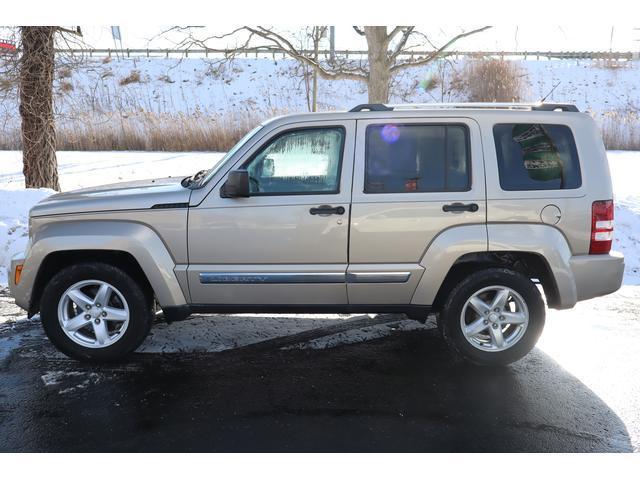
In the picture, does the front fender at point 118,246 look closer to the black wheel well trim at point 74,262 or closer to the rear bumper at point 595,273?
the black wheel well trim at point 74,262

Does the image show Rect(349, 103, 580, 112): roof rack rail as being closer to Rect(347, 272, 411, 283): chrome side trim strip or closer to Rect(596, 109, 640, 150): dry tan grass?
Rect(347, 272, 411, 283): chrome side trim strip

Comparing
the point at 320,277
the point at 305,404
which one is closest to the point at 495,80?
the point at 320,277

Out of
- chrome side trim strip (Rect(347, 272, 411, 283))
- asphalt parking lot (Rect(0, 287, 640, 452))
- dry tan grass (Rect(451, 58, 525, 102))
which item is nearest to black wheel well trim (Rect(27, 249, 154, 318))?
asphalt parking lot (Rect(0, 287, 640, 452))

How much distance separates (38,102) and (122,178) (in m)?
2.31

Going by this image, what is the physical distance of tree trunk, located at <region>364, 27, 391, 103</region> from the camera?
10289 millimetres

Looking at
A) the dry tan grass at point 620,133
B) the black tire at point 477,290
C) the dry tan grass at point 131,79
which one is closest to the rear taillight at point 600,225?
the black tire at point 477,290

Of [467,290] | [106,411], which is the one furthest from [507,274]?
[106,411]

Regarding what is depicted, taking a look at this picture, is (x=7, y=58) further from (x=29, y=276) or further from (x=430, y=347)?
(x=430, y=347)

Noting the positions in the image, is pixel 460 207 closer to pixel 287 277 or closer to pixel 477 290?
pixel 477 290

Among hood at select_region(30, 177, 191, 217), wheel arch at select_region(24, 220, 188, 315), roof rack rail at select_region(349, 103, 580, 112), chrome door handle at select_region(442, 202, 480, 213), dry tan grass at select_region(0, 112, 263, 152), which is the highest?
dry tan grass at select_region(0, 112, 263, 152)

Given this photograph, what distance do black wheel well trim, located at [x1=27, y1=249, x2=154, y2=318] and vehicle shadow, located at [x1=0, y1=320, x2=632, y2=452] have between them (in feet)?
1.74

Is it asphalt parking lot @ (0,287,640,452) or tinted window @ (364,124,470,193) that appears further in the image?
tinted window @ (364,124,470,193)

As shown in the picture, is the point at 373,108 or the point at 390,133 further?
the point at 373,108

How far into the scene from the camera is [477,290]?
4422 millimetres
